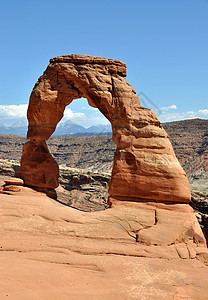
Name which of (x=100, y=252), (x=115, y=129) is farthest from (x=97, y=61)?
(x=100, y=252)

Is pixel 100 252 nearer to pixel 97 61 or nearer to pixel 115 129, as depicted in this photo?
pixel 115 129

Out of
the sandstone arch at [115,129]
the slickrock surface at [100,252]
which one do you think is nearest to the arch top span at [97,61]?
the sandstone arch at [115,129]

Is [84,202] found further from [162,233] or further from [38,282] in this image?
[38,282]

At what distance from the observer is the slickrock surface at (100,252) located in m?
6.64

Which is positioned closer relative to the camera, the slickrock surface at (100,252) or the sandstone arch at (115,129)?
the slickrock surface at (100,252)

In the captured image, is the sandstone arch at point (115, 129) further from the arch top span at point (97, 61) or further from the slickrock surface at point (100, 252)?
the slickrock surface at point (100, 252)

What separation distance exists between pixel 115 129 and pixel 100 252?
6.13 metres

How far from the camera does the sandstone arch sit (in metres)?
12.2

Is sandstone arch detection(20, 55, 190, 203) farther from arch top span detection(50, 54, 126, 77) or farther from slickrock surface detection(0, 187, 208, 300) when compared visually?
slickrock surface detection(0, 187, 208, 300)

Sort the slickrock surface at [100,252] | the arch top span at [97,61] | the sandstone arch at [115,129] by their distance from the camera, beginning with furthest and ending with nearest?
the arch top span at [97,61], the sandstone arch at [115,129], the slickrock surface at [100,252]

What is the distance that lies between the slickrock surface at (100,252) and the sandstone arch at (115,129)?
2.71 ft

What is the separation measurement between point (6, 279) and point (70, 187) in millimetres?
32237

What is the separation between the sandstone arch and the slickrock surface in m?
0.83

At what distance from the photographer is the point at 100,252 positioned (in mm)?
9148
